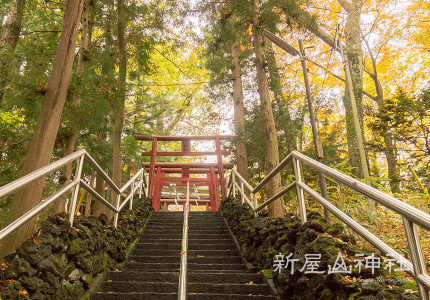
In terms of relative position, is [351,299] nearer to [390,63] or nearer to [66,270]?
[66,270]

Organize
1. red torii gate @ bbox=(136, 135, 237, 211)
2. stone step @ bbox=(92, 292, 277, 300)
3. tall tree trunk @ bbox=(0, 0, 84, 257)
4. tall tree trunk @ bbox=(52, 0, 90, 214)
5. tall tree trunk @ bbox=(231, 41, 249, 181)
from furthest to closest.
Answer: tall tree trunk @ bbox=(231, 41, 249, 181), red torii gate @ bbox=(136, 135, 237, 211), tall tree trunk @ bbox=(52, 0, 90, 214), tall tree trunk @ bbox=(0, 0, 84, 257), stone step @ bbox=(92, 292, 277, 300)

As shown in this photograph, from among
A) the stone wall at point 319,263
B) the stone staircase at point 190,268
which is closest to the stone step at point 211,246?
the stone staircase at point 190,268

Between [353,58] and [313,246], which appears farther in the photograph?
[353,58]

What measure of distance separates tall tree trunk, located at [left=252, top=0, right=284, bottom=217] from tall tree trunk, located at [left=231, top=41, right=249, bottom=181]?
11.0 ft

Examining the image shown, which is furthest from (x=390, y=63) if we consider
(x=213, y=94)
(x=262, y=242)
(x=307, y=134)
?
(x=262, y=242)

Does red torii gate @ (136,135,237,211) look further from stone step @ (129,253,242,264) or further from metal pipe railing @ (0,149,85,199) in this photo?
metal pipe railing @ (0,149,85,199)

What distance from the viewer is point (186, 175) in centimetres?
1032

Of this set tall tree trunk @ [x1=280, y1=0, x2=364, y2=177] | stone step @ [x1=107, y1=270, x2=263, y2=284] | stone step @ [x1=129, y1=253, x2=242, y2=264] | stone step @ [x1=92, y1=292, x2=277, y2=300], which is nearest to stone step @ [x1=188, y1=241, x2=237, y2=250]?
stone step @ [x1=129, y1=253, x2=242, y2=264]

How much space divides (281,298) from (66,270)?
2.00 m

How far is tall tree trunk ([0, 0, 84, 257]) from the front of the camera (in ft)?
11.4

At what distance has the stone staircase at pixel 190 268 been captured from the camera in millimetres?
3213

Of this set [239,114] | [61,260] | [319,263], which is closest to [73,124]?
[61,260]

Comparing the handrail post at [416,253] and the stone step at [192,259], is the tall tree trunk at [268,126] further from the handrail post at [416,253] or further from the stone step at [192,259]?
the handrail post at [416,253]

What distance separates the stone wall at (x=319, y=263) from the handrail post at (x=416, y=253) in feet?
0.71
